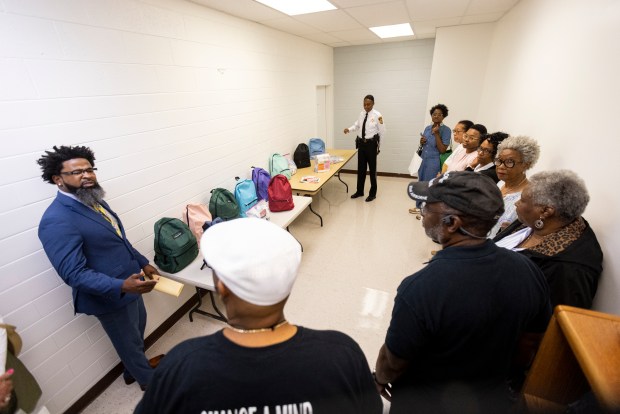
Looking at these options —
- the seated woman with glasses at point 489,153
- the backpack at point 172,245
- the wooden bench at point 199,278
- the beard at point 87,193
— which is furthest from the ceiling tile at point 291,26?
the beard at point 87,193

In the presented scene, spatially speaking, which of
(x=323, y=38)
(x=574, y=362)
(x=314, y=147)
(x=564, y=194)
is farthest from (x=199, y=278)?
(x=323, y=38)

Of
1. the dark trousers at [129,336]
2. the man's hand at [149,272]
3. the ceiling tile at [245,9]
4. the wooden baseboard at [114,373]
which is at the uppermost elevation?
the ceiling tile at [245,9]

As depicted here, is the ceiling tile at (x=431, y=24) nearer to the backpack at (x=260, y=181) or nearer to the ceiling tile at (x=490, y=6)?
the ceiling tile at (x=490, y=6)

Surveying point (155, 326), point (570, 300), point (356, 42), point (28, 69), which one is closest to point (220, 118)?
point (28, 69)

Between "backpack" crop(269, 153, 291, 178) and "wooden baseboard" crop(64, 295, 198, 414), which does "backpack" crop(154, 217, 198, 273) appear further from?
"backpack" crop(269, 153, 291, 178)

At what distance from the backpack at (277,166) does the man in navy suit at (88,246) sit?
2.49m

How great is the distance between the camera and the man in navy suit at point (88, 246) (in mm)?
1463

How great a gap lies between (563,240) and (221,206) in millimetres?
2614

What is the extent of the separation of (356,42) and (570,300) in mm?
5476

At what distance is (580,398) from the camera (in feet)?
3.43

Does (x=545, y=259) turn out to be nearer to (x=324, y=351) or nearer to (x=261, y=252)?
(x=324, y=351)

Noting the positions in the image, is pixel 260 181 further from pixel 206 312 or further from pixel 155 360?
pixel 155 360

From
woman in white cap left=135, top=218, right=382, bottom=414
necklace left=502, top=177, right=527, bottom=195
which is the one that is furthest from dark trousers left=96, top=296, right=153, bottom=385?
necklace left=502, top=177, right=527, bottom=195

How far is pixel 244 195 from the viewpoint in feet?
10.7
